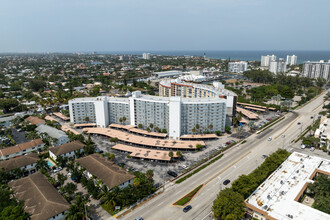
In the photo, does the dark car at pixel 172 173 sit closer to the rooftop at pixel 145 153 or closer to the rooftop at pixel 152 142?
the rooftop at pixel 145 153

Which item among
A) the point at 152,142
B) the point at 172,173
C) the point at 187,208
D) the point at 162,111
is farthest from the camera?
the point at 162,111

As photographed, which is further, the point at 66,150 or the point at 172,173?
the point at 66,150

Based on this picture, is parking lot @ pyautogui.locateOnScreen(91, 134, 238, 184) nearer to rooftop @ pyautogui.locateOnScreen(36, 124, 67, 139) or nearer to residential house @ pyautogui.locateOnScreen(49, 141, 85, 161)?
residential house @ pyautogui.locateOnScreen(49, 141, 85, 161)

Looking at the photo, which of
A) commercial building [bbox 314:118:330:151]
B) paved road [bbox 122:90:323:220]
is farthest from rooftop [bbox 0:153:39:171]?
commercial building [bbox 314:118:330:151]

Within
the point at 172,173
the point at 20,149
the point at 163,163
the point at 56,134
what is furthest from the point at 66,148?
the point at 172,173

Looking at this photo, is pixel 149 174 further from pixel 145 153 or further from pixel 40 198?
pixel 40 198

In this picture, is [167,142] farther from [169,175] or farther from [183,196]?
[183,196]
